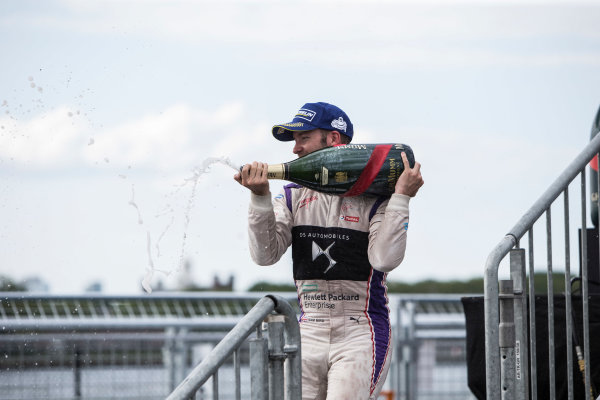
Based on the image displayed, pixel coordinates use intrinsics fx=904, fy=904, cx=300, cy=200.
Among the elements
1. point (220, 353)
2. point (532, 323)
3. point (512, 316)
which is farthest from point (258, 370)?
point (532, 323)

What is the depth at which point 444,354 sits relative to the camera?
9.05 meters

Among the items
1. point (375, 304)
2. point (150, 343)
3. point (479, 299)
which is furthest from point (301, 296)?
point (150, 343)

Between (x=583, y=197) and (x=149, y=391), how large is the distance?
572cm

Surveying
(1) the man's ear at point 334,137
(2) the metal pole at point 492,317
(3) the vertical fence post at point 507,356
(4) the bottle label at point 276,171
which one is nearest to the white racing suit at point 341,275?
(4) the bottle label at point 276,171

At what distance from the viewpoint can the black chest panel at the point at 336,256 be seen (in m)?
4.27

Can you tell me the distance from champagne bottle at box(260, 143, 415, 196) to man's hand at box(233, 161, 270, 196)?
9 centimetres

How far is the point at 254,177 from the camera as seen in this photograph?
4.12m

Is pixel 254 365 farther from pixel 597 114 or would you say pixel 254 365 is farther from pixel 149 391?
pixel 149 391

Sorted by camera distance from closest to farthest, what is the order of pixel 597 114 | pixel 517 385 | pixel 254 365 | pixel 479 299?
pixel 254 365, pixel 517 385, pixel 479 299, pixel 597 114

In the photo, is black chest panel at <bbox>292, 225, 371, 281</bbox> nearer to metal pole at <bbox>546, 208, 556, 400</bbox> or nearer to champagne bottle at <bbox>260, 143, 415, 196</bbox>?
champagne bottle at <bbox>260, 143, 415, 196</bbox>

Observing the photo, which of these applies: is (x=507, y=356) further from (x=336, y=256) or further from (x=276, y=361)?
(x=276, y=361)

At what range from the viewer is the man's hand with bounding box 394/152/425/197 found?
4121 mm

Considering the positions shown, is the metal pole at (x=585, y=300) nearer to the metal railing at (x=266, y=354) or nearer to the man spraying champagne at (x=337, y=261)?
the man spraying champagne at (x=337, y=261)

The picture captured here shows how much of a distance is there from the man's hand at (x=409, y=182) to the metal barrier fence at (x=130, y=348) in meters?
4.69
